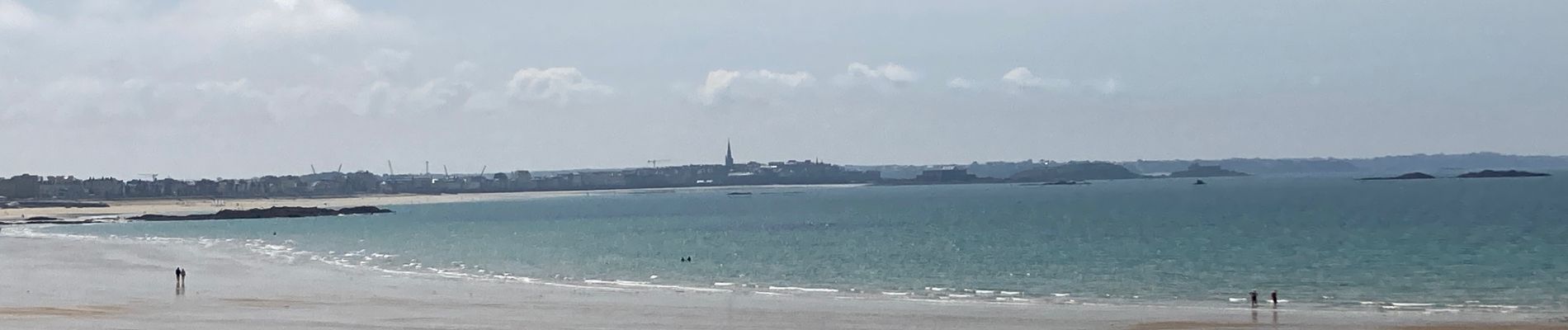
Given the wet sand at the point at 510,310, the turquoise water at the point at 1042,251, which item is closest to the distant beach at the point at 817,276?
the wet sand at the point at 510,310

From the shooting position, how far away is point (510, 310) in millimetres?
35031

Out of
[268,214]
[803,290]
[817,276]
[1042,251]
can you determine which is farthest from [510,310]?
[268,214]

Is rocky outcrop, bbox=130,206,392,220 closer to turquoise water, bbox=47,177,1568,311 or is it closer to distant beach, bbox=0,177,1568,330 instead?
turquoise water, bbox=47,177,1568,311

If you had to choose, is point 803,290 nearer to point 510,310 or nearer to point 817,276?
point 817,276

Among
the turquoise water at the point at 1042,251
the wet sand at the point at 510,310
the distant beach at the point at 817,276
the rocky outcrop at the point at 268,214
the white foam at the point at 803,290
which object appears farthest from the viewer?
the rocky outcrop at the point at 268,214

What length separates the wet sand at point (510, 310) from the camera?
1230 inches

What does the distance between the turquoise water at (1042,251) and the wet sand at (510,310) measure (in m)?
3.54

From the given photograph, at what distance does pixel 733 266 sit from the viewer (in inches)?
2160

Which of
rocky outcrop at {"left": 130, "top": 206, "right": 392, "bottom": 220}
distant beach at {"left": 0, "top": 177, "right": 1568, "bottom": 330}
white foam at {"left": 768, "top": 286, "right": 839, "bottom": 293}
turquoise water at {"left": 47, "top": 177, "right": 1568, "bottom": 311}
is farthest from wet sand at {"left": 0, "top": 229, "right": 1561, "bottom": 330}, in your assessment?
rocky outcrop at {"left": 130, "top": 206, "right": 392, "bottom": 220}

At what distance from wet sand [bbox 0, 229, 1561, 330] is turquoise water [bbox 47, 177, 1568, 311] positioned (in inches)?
140

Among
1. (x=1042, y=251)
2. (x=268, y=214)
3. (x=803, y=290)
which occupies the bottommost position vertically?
(x=803, y=290)

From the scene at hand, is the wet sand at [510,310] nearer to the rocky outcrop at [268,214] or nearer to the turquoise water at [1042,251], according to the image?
the turquoise water at [1042,251]

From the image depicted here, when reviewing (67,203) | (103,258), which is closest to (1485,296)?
(103,258)

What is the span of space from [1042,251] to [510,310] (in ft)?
99.5
